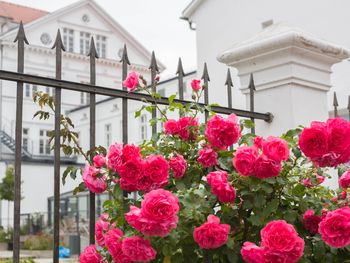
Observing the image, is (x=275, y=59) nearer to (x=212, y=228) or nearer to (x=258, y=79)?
(x=258, y=79)

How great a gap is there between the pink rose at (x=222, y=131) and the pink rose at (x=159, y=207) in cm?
39

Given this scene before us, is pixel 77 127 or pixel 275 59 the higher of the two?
pixel 77 127

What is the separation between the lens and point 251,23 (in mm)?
15297

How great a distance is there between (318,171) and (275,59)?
51.6 inches

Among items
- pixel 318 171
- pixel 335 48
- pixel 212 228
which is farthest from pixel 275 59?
pixel 212 228

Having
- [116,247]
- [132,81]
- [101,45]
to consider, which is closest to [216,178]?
[116,247]

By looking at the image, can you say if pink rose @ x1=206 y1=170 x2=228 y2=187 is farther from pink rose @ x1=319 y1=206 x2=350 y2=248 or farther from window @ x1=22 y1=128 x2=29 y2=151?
window @ x1=22 y1=128 x2=29 y2=151

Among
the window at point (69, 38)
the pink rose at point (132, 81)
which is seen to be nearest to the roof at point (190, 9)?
the window at point (69, 38)

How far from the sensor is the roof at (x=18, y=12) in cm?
2970

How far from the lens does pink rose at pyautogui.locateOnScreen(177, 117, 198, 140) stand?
2229 mm

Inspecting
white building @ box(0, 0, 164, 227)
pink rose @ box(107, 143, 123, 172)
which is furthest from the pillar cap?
white building @ box(0, 0, 164, 227)

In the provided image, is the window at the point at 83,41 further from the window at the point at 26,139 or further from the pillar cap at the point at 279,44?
the pillar cap at the point at 279,44

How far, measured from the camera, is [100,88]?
7.97 feet

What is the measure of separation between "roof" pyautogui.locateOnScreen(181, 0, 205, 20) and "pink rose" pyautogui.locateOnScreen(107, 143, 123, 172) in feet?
50.5
